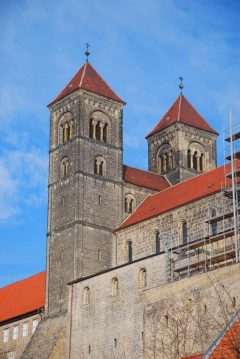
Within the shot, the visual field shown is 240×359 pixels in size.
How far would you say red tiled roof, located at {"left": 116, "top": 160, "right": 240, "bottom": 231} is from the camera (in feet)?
205

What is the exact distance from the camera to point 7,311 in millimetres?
74500

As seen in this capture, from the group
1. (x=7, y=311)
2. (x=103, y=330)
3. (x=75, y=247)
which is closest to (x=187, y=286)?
(x=103, y=330)

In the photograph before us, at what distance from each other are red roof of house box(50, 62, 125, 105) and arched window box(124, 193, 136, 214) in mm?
7887

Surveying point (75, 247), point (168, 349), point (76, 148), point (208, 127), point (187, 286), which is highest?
point (208, 127)

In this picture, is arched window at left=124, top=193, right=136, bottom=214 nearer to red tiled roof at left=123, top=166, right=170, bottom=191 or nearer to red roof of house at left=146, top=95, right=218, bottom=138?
red tiled roof at left=123, top=166, right=170, bottom=191

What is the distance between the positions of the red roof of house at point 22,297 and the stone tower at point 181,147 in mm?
13975

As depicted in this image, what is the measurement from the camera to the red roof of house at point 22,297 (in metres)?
71.1

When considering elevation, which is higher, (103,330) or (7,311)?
(7,311)

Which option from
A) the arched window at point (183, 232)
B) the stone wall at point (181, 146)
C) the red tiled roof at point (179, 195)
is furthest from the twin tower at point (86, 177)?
the arched window at point (183, 232)

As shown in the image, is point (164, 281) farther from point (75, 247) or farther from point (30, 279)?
point (30, 279)

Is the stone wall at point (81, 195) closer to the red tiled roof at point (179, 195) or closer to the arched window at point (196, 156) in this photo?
the red tiled roof at point (179, 195)

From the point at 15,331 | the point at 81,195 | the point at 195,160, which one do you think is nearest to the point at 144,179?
the point at 195,160

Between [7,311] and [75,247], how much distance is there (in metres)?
13.7

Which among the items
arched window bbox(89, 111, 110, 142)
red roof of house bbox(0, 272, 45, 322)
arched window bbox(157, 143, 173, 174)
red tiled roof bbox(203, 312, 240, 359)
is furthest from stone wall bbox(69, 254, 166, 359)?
red tiled roof bbox(203, 312, 240, 359)
